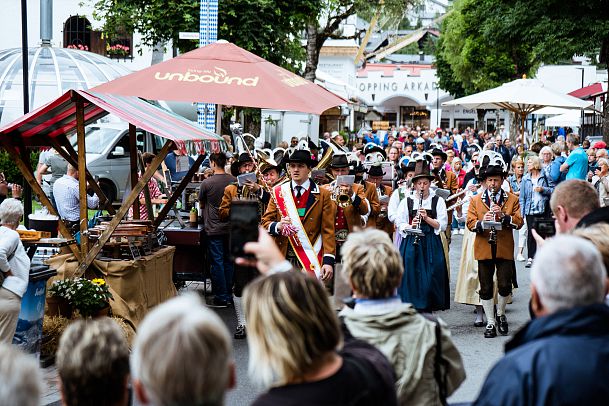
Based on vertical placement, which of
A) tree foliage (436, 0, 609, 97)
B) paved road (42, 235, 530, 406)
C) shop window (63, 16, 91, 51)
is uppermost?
shop window (63, 16, 91, 51)

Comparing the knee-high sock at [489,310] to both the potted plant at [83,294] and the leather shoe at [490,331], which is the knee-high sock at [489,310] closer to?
the leather shoe at [490,331]

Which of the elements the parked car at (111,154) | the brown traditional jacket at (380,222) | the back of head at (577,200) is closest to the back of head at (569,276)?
the back of head at (577,200)

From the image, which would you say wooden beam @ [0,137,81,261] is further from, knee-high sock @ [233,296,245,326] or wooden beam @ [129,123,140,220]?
knee-high sock @ [233,296,245,326]

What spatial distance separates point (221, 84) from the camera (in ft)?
30.7

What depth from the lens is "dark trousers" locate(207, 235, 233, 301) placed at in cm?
1091

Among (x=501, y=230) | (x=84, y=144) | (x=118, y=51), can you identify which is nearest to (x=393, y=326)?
(x=84, y=144)

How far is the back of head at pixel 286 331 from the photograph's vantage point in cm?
312

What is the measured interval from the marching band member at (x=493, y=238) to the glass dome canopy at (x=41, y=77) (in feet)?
51.2

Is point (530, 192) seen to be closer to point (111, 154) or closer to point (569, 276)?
point (111, 154)

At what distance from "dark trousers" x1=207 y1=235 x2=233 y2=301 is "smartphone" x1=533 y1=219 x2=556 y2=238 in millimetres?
5211

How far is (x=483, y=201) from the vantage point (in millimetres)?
9945

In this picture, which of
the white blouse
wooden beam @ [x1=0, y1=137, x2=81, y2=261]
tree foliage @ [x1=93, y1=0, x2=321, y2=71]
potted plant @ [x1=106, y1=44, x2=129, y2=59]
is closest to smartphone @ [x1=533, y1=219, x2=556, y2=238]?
the white blouse

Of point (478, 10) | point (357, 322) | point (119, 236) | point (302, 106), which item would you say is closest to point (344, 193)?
point (302, 106)

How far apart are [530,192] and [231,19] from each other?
771cm
